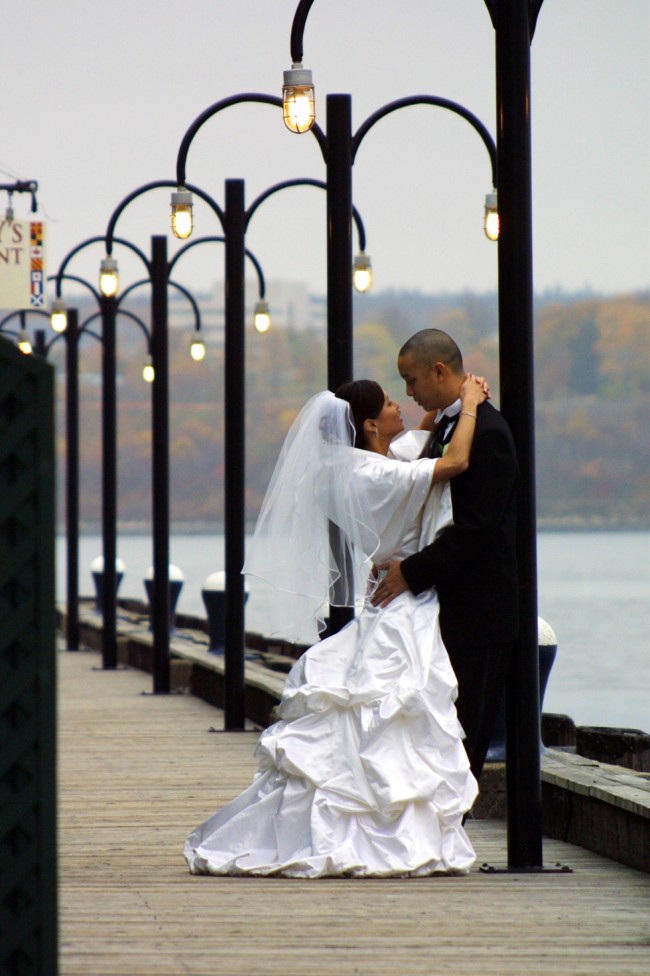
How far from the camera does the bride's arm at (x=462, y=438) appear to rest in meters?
7.33

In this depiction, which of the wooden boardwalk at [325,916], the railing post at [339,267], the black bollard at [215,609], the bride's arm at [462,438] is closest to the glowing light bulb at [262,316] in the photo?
the black bollard at [215,609]

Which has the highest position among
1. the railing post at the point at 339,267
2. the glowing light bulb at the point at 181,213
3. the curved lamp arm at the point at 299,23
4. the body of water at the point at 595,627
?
the curved lamp arm at the point at 299,23

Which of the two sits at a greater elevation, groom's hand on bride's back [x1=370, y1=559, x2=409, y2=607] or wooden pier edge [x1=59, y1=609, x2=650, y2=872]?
groom's hand on bride's back [x1=370, y1=559, x2=409, y2=607]

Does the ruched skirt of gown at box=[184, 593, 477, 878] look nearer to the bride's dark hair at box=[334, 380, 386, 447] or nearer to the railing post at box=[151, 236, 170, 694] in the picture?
the bride's dark hair at box=[334, 380, 386, 447]

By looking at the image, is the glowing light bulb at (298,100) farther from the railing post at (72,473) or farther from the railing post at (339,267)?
the railing post at (72,473)

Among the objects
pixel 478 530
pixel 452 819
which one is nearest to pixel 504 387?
pixel 478 530

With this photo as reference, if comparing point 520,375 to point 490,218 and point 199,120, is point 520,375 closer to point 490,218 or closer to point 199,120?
point 490,218

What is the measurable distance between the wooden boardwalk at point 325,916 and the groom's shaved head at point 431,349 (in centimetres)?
212

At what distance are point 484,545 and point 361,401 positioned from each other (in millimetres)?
940

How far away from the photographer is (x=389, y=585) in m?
7.56

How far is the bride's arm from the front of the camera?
7.33 meters

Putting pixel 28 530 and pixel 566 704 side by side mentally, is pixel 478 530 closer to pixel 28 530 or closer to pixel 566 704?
pixel 28 530

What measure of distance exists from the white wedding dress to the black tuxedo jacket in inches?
6.9

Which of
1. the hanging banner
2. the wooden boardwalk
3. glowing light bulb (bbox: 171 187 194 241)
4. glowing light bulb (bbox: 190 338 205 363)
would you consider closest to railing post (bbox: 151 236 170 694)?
the hanging banner
